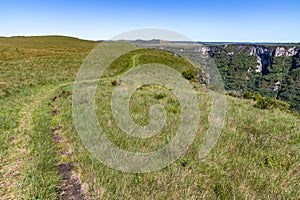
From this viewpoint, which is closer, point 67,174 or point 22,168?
point 67,174

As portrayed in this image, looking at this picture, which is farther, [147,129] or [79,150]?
[147,129]

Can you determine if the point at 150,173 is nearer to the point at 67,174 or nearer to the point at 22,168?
the point at 67,174

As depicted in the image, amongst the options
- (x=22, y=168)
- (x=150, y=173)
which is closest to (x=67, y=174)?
(x=22, y=168)

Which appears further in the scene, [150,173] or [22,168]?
[22,168]

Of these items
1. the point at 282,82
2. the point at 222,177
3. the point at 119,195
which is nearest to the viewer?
the point at 119,195

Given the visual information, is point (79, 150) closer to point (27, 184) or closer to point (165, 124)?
point (27, 184)

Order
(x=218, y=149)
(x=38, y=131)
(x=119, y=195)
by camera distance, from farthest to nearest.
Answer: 1. (x=38, y=131)
2. (x=218, y=149)
3. (x=119, y=195)

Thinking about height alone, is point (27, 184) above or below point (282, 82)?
above

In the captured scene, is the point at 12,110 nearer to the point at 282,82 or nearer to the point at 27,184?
the point at 27,184

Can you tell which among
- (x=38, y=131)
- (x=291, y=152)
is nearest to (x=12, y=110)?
(x=38, y=131)

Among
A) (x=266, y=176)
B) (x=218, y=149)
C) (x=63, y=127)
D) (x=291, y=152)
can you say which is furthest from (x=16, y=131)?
(x=291, y=152)
